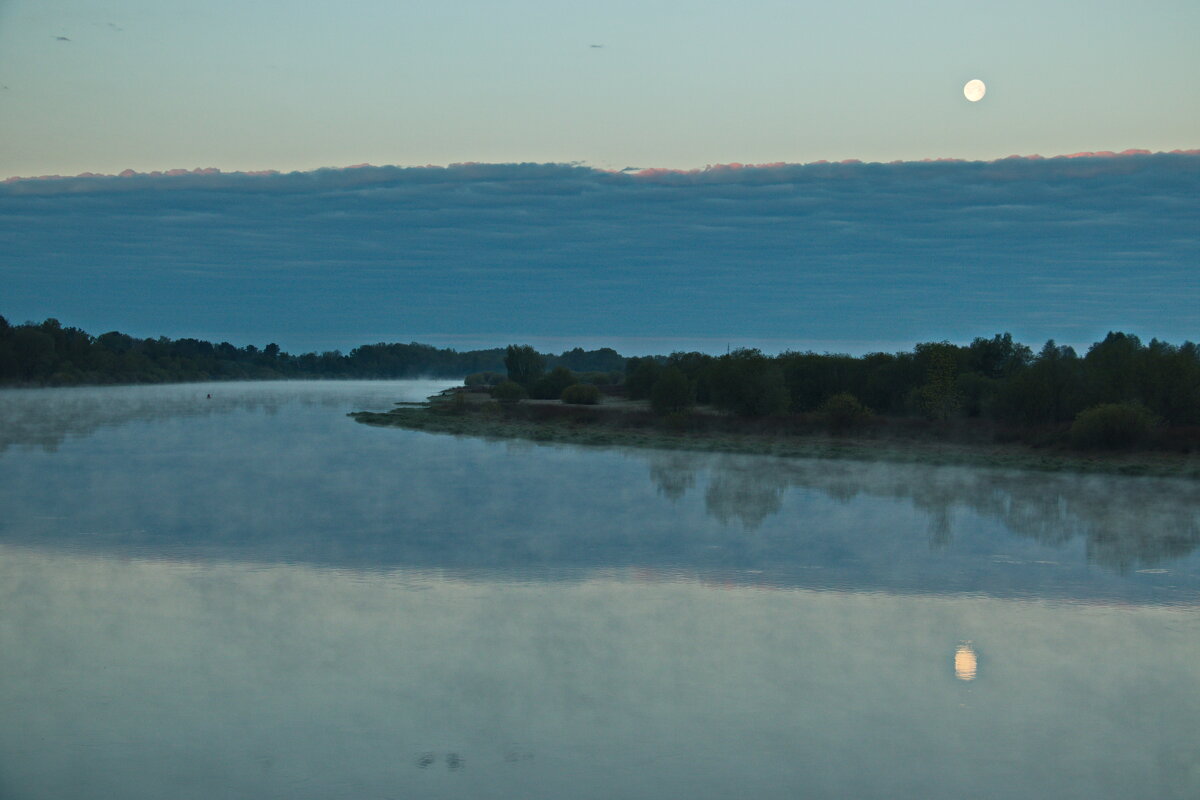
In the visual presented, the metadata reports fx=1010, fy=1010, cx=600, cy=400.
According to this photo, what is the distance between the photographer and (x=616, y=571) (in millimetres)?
13492

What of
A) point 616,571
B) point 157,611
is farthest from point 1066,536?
point 157,611

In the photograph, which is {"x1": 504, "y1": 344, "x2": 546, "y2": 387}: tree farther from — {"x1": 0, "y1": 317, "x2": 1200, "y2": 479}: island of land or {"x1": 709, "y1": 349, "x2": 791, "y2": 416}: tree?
{"x1": 709, "y1": 349, "x2": 791, "y2": 416}: tree

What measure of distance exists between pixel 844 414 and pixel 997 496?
57.5 feet

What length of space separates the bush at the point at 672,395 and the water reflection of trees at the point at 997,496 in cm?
1619

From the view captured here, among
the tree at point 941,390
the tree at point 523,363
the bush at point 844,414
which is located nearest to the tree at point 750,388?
the bush at point 844,414

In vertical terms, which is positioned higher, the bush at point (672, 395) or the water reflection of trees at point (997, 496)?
the bush at point (672, 395)

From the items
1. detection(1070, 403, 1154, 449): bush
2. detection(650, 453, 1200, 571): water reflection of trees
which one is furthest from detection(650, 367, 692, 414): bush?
detection(1070, 403, 1154, 449): bush

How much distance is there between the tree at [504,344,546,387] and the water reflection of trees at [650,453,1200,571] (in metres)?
51.5

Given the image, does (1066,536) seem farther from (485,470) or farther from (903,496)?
(485,470)

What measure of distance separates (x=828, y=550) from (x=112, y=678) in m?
10.4

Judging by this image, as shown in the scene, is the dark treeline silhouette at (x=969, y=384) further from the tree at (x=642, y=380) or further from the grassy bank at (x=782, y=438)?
the tree at (x=642, y=380)

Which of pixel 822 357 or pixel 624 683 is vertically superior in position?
pixel 822 357

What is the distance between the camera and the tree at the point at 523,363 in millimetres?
84000

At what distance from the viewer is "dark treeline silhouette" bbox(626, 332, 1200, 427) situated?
126 feet
